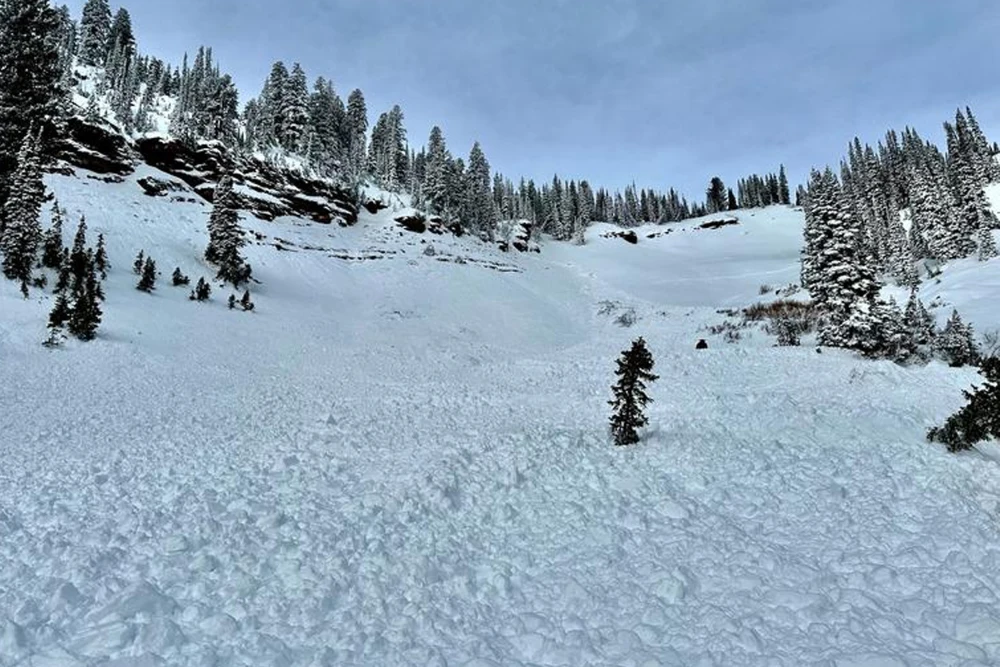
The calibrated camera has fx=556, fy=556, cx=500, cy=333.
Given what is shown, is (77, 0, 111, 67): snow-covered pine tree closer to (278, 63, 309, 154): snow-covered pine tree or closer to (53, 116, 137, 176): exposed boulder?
(278, 63, 309, 154): snow-covered pine tree

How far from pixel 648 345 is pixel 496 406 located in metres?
15.0

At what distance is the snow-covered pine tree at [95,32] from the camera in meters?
74.1

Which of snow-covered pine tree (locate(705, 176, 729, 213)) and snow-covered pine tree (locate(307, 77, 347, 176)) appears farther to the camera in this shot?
snow-covered pine tree (locate(705, 176, 729, 213))

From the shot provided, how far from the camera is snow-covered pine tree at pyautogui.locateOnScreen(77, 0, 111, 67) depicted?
243 ft

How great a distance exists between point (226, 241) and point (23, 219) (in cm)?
1088

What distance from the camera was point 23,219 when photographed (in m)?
21.3

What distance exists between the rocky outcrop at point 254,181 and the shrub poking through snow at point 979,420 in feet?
154

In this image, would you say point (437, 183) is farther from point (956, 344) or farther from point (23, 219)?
point (956, 344)

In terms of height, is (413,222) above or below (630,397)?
above

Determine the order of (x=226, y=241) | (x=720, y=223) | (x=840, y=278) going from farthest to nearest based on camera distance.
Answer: (x=720, y=223)
(x=226, y=241)
(x=840, y=278)

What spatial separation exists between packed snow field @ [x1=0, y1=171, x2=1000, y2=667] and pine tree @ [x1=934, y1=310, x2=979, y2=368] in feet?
16.8

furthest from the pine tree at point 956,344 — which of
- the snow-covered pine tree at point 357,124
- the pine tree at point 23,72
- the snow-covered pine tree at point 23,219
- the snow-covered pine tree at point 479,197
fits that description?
the snow-covered pine tree at point 357,124

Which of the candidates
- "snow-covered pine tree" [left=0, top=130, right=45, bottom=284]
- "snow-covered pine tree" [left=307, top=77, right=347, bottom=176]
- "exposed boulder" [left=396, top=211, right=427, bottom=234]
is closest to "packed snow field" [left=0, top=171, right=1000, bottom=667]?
"snow-covered pine tree" [left=0, top=130, right=45, bottom=284]

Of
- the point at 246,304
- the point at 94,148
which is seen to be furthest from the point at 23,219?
the point at 94,148
